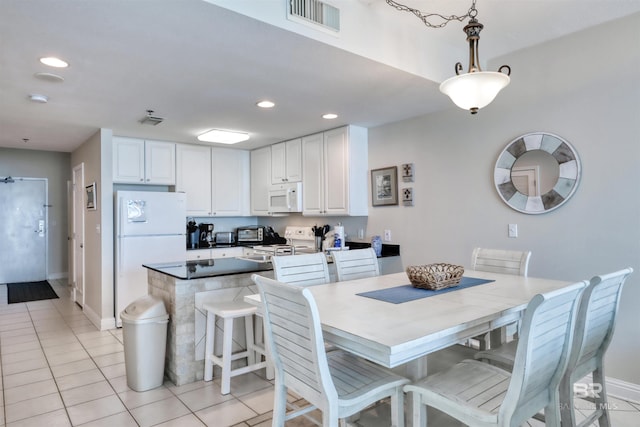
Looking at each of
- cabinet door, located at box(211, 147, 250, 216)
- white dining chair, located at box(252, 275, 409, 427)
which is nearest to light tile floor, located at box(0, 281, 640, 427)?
white dining chair, located at box(252, 275, 409, 427)

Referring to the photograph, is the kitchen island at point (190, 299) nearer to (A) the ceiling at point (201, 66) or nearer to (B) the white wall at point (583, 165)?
(A) the ceiling at point (201, 66)

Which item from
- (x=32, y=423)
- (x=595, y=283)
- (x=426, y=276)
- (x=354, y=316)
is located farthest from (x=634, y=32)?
(x=32, y=423)

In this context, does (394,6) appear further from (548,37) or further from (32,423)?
(32,423)

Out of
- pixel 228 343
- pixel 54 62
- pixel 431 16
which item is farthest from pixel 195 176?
pixel 431 16

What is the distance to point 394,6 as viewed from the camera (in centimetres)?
238

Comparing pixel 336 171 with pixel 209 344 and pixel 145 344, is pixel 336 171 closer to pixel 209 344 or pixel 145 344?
pixel 209 344

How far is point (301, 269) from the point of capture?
245 centimetres

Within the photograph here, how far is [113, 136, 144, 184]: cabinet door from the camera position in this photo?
4.54 metres

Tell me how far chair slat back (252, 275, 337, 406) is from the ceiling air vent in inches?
56.1

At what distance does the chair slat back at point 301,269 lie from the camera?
233cm

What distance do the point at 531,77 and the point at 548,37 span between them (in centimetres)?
28

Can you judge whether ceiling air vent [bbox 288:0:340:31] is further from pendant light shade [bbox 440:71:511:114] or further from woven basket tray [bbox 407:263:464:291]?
woven basket tray [bbox 407:263:464:291]

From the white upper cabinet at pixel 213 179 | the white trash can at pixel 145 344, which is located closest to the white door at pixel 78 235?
the white upper cabinet at pixel 213 179

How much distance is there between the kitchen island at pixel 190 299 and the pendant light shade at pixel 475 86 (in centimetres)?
188
